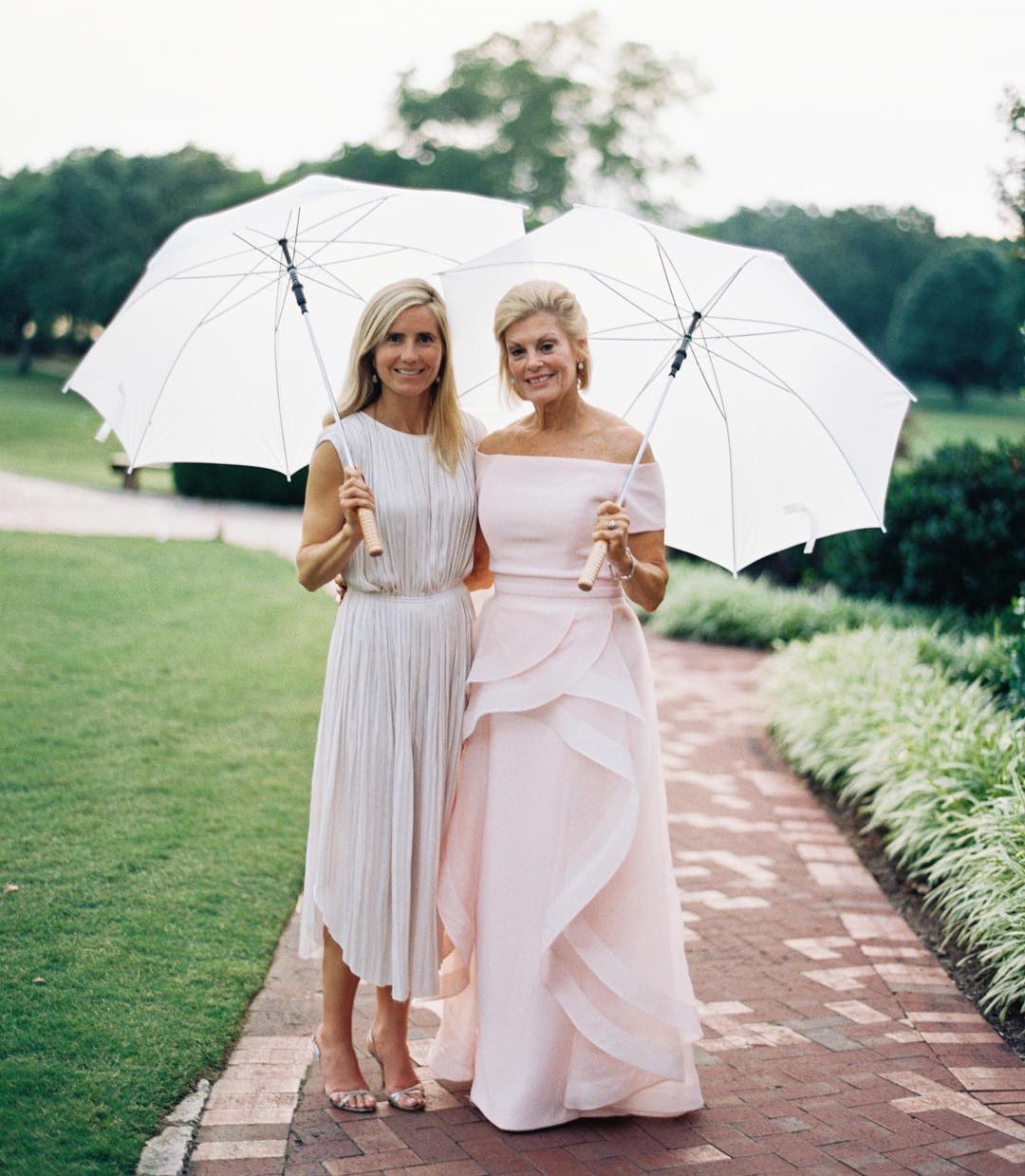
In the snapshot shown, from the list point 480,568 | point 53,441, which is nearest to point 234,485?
point 53,441

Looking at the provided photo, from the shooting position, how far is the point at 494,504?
331cm

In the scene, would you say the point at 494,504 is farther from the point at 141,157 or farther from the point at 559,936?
the point at 141,157

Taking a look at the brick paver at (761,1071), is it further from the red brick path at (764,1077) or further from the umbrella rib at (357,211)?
the umbrella rib at (357,211)

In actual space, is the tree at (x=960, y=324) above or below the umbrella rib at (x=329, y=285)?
above

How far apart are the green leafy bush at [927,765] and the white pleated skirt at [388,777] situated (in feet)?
7.23

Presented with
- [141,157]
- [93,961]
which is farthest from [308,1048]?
[141,157]

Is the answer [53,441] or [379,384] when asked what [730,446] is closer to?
[379,384]

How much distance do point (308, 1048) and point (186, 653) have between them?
18.5 ft

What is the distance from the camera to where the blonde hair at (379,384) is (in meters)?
3.25

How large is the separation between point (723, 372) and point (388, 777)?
1528mm

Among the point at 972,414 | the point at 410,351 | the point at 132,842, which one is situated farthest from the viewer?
the point at 972,414

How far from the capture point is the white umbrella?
3.70 m

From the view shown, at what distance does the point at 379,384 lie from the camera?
3389 millimetres

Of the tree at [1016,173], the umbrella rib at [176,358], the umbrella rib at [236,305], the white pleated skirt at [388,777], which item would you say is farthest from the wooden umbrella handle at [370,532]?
the tree at [1016,173]
